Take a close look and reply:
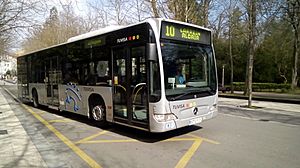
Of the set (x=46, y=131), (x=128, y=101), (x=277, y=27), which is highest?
(x=277, y=27)

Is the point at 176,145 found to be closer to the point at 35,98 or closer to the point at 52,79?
the point at 52,79

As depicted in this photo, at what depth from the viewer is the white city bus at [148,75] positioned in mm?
7051

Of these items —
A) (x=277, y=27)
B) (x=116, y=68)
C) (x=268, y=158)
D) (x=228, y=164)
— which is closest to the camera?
(x=228, y=164)

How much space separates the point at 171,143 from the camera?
7379mm

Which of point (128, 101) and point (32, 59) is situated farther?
point (32, 59)

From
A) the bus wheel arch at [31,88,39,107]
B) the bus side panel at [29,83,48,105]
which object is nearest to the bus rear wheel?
the bus side panel at [29,83,48,105]

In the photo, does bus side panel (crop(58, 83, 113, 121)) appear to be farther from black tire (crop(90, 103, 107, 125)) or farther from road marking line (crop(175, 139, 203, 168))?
road marking line (crop(175, 139, 203, 168))

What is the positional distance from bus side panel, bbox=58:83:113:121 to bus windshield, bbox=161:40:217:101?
2.36 meters

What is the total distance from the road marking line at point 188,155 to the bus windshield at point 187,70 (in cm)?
118

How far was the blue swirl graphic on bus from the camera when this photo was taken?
35.8 feet

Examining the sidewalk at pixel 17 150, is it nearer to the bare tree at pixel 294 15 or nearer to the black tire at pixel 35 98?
the black tire at pixel 35 98

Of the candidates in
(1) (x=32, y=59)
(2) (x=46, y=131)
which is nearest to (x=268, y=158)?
(2) (x=46, y=131)

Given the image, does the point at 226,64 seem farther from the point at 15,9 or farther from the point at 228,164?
the point at 228,164

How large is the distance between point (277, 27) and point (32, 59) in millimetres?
21991
